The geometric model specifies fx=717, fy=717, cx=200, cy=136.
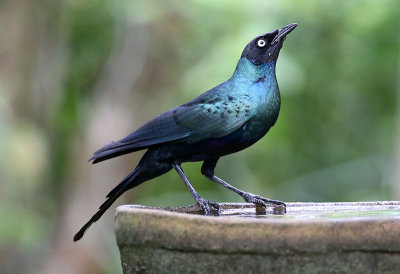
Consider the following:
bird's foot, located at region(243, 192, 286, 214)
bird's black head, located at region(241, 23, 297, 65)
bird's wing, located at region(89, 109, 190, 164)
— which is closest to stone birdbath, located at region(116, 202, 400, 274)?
bird's wing, located at region(89, 109, 190, 164)

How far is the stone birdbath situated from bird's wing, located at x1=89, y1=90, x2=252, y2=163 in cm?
96

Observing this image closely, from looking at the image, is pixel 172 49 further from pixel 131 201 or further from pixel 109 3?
pixel 131 201

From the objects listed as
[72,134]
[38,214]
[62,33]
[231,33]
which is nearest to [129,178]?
[231,33]

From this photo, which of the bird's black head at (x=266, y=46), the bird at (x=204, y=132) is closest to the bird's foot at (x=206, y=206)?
the bird at (x=204, y=132)

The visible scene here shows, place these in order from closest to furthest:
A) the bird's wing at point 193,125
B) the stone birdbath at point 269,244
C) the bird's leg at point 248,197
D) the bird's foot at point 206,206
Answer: the stone birdbath at point 269,244, the bird's foot at point 206,206, the bird's wing at point 193,125, the bird's leg at point 248,197

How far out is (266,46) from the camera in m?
3.71

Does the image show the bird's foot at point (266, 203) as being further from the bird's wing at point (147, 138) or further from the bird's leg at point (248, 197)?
the bird's wing at point (147, 138)

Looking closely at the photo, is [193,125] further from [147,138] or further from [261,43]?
[261,43]

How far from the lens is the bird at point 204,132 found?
3326mm

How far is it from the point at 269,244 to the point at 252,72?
1.51 meters

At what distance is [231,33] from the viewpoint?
21.6 feet

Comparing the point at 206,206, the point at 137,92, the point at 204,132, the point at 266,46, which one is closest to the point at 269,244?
the point at 206,206

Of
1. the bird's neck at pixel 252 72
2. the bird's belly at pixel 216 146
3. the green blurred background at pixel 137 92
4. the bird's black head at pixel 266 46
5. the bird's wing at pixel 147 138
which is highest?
the bird's black head at pixel 266 46

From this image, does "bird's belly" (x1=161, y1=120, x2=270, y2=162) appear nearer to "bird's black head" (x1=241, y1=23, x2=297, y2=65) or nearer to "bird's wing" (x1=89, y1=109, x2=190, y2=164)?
"bird's wing" (x1=89, y1=109, x2=190, y2=164)
